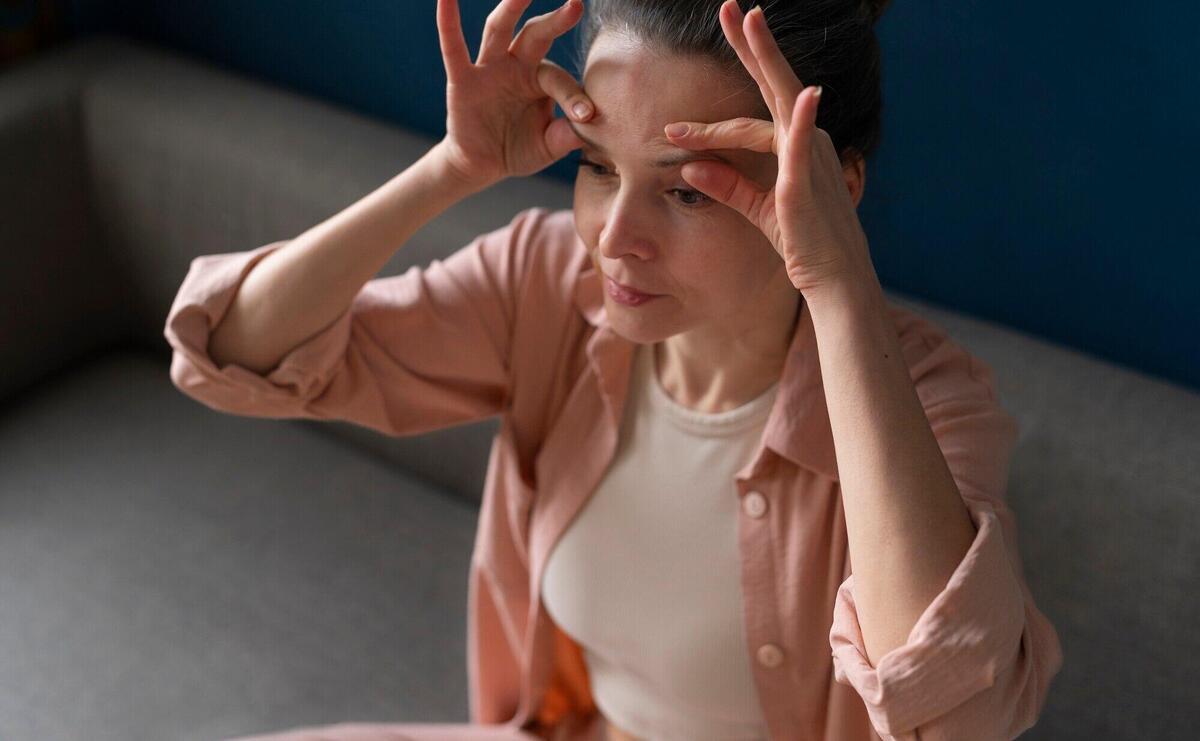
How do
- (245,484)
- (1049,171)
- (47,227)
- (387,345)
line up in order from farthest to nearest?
(47,227), (245,484), (1049,171), (387,345)

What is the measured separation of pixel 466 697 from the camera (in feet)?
5.64

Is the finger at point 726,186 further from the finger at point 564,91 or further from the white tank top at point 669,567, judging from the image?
the white tank top at point 669,567

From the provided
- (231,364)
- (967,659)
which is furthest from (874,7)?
(231,364)

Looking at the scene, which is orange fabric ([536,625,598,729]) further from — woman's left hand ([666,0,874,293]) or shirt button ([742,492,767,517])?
woman's left hand ([666,0,874,293])

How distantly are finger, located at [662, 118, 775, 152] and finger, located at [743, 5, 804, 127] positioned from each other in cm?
6

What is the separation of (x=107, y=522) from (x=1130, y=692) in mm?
1317

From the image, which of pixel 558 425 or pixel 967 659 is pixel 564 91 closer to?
pixel 558 425

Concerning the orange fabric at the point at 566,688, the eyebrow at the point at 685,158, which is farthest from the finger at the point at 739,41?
the orange fabric at the point at 566,688

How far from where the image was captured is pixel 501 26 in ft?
3.73

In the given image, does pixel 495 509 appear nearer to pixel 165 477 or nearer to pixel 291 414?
pixel 291 414

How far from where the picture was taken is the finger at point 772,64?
90cm

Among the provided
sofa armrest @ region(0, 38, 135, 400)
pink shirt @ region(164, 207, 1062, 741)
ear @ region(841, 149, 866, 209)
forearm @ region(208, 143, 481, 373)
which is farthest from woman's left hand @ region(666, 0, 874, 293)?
sofa armrest @ region(0, 38, 135, 400)

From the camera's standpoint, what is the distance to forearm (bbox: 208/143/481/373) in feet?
4.20

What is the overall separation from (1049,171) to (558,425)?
61cm
